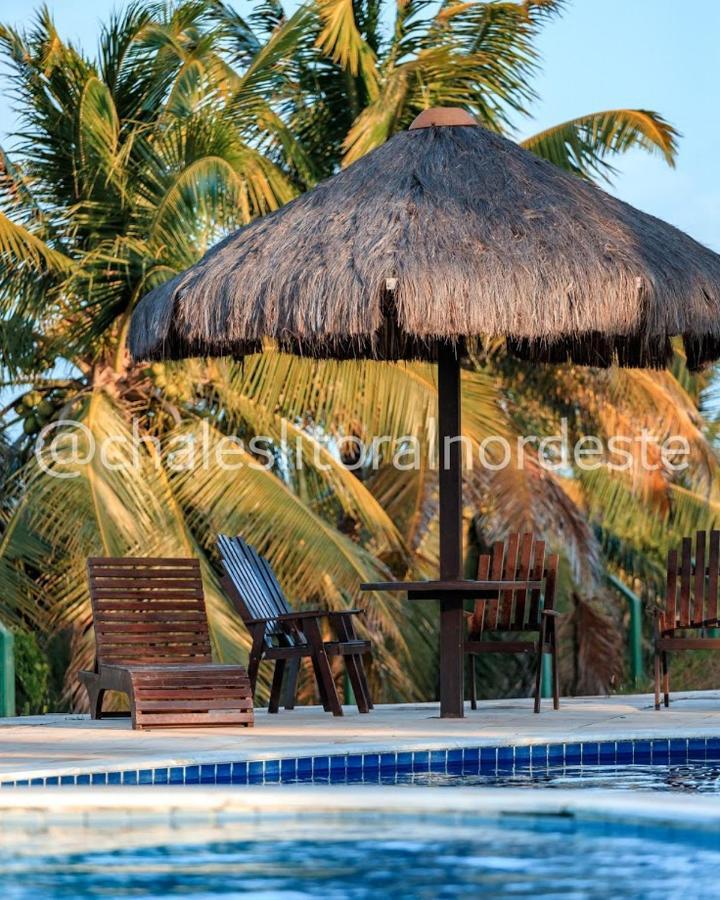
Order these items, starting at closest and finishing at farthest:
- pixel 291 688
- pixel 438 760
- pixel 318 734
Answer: pixel 438 760
pixel 318 734
pixel 291 688

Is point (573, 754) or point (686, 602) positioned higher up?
point (686, 602)

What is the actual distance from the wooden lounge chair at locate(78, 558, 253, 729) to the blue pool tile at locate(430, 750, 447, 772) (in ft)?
4.89

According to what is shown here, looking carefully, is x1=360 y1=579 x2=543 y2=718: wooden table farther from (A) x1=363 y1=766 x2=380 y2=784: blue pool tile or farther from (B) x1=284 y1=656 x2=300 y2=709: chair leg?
(A) x1=363 y1=766 x2=380 y2=784: blue pool tile

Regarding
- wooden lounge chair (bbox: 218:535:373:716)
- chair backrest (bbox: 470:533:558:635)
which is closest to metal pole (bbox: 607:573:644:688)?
chair backrest (bbox: 470:533:558:635)

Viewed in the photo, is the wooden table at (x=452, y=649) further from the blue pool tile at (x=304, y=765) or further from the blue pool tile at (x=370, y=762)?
the blue pool tile at (x=304, y=765)

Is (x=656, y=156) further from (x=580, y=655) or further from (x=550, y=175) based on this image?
(x=550, y=175)

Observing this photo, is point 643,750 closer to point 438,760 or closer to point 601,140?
point 438,760

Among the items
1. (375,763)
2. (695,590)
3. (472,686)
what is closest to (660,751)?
(375,763)

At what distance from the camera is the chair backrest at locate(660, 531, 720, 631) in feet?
30.3

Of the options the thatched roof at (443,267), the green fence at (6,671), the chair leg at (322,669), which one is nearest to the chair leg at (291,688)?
the chair leg at (322,669)

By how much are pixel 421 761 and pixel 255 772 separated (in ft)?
2.71

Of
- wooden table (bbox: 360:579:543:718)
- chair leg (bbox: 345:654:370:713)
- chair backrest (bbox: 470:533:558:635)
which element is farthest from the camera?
chair backrest (bbox: 470:533:558:635)

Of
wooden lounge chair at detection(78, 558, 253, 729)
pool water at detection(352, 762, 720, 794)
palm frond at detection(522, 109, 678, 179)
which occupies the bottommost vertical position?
pool water at detection(352, 762, 720, 794)

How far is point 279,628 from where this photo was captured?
933cm
